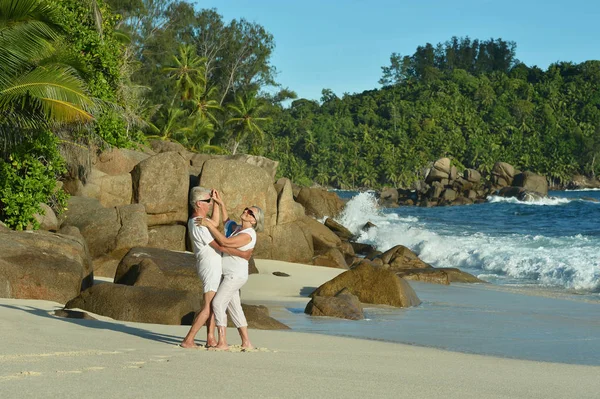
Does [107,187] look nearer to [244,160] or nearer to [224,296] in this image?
[244,160]

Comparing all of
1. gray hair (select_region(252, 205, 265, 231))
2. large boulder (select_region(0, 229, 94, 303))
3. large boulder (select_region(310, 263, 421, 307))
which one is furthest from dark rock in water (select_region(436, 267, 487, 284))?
gray hair (select_region(252, 205, 265, 231))

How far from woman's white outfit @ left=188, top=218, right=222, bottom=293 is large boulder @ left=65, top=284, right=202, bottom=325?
2197 millimetres

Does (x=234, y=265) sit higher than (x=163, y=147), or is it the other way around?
(x=163, y=147)

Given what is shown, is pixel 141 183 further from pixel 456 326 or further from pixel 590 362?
pixel 590 362

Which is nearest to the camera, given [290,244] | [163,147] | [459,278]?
[459,278]

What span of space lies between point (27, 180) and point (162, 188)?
5.57 metres

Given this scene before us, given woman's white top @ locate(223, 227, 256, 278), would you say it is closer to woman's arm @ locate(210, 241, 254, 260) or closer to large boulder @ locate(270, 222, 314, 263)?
woman's arm @ locate(210, 241, 254, 260)

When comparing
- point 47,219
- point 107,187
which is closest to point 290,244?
point 107,187

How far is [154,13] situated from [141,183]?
3547 cm

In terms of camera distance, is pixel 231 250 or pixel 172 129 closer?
pixel 231 250

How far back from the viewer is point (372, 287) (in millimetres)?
13547

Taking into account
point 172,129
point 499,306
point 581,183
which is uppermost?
point 581,183

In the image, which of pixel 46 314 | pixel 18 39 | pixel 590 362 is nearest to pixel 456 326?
pixel 590 362

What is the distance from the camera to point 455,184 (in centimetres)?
8762
